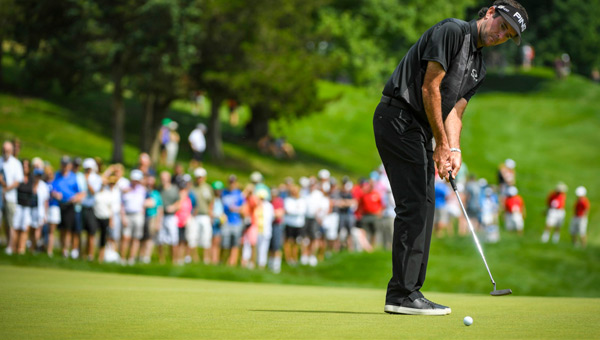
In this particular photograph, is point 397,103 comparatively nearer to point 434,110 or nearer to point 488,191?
point 434,110

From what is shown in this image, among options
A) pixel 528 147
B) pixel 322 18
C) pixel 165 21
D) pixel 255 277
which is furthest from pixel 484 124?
pixel 255 277

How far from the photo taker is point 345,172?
4322cm

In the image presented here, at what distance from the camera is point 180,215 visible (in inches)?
731

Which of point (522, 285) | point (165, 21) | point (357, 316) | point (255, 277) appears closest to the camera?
point (357, 316)

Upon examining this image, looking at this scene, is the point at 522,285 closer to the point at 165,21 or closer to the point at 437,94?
the point at 437,94

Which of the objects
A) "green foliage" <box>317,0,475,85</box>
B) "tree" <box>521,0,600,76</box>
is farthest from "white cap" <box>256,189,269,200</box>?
"tree" <box>521,0,600,76</box>

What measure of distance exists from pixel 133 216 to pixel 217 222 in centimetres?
262

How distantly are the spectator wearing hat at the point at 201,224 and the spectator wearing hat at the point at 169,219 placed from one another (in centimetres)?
49

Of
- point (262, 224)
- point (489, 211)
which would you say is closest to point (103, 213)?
point (262, 224)

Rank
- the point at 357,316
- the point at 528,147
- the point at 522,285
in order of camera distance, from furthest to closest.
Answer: the point at 528,147
the point at 522,285
the point at 357,316

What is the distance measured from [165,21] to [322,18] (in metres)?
16.8

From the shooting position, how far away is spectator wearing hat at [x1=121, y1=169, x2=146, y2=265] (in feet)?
58.3

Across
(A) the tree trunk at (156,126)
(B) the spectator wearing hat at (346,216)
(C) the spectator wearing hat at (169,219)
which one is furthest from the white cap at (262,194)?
(A) the tree trunk at (156,126)

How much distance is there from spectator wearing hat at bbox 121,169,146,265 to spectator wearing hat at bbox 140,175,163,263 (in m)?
0.16
